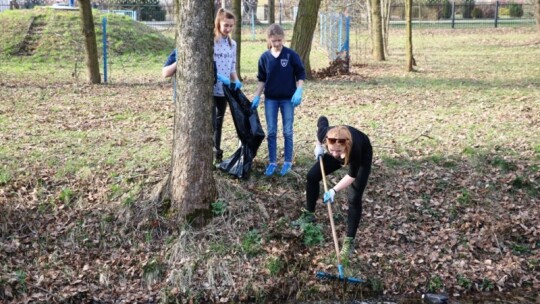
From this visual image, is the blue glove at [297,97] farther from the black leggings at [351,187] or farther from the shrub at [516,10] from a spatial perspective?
the shrub at [516,10]

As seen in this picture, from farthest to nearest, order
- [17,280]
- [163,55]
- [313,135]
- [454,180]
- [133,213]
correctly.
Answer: [163,55] → [313,135] → [454,180] → [133,213] → [17,280]

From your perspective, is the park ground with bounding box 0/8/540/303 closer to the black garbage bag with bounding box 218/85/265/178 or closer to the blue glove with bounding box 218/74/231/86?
the black garbage bag with bounding box 218/85/265/178

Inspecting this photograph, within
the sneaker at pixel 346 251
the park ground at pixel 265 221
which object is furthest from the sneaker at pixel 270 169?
the sneaker at pixel 346 251

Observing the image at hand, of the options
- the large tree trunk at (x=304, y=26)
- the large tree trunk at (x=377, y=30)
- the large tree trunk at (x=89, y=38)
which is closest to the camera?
the large tree trunk at (x=89, y=38)

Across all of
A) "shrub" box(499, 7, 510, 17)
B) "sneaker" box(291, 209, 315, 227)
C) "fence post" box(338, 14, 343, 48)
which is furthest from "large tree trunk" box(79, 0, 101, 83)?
"shrub" box(499, 7, 510, 17)

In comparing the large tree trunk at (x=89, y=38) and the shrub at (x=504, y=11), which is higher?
the shrub at (x=504, y=11)

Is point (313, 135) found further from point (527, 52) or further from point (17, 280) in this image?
point (527, 52)

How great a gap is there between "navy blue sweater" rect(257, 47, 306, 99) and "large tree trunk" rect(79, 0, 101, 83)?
8.07 metres

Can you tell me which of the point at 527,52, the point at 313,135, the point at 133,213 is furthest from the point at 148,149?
the point at 527,52

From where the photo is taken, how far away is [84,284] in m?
6.38

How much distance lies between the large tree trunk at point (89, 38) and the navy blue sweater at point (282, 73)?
807cm

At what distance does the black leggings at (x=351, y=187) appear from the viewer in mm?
6281

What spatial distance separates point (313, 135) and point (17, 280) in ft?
14.6

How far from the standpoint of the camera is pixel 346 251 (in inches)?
261
